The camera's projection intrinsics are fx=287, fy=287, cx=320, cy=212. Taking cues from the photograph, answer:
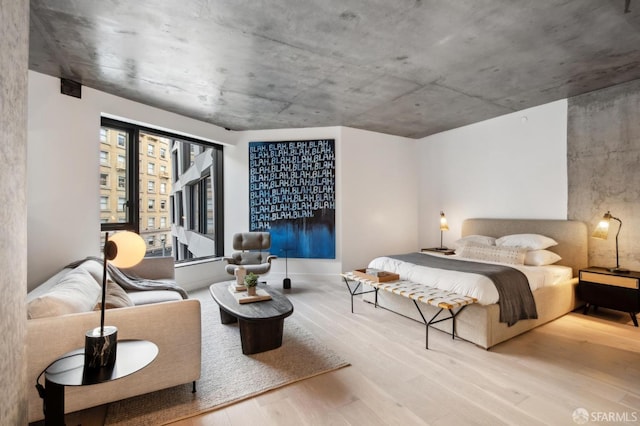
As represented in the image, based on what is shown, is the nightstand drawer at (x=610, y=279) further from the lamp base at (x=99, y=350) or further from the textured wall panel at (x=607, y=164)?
the lamp base at (x=99, y=350)

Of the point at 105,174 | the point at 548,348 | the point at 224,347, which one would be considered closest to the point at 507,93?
the point at 548,348

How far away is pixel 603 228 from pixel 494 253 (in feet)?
3.88

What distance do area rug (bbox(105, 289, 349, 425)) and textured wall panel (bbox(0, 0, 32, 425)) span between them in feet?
2.98

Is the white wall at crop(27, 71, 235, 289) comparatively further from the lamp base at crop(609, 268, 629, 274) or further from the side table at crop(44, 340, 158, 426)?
the lamp base at crop(609, 268, 629, 274)

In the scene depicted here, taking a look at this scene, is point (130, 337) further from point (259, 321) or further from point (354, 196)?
point (354, 196)

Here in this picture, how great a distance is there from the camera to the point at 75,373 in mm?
1328

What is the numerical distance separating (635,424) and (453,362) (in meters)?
1.08

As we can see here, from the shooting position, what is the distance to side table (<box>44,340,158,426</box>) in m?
1.25

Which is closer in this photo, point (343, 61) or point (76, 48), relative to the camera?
point (76, 48)

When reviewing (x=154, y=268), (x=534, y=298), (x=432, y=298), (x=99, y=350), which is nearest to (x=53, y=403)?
(x=99, y=350)

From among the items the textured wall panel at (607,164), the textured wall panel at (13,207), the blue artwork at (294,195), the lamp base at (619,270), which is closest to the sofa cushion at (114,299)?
the textured wall panel at (13,207)

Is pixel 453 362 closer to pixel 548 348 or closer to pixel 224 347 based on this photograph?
pixel 548 348

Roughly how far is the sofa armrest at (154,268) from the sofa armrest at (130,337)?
6.64 ft

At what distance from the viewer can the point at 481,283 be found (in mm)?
2828
